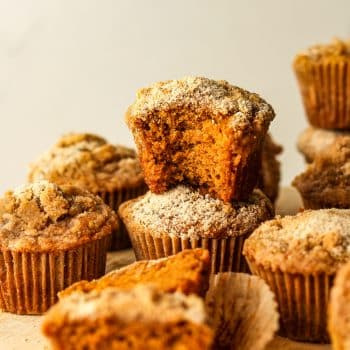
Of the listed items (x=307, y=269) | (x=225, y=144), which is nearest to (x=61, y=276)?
(x=225, y=144)

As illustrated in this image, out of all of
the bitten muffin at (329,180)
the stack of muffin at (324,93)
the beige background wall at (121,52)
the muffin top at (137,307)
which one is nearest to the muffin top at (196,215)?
the bitten muffin at (329,180)

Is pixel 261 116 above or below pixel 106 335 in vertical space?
above

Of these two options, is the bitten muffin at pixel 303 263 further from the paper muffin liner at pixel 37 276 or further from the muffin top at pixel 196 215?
the paper muffin liner at pixel 37 276

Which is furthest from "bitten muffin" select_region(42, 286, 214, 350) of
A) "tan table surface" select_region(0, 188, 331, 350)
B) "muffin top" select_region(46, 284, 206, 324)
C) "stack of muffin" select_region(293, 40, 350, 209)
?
"stack of muffin" select_region(293, 40, 350, 209)

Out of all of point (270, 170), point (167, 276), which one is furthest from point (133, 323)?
point (270, 170)

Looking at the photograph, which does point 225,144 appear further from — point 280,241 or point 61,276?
point 61,276

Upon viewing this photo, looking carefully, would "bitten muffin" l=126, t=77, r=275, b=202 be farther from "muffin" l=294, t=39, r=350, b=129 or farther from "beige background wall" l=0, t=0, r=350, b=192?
"beige background wall" l=0, t=0, r=350, b=192

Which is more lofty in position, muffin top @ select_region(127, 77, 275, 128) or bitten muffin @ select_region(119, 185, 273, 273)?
muffin top @ select_region(127, 77, 275, 128)
